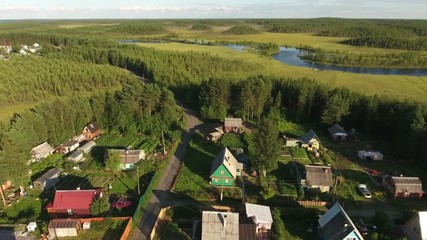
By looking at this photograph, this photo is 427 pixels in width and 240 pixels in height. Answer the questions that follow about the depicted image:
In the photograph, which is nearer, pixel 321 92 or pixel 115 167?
pixel 115 167

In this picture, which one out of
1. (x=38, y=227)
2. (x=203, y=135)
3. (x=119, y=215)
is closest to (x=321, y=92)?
(x=203, y=135)

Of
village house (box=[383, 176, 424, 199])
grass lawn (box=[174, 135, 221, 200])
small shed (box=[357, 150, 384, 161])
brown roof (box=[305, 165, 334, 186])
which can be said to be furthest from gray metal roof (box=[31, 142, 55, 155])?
village house (box=[383, 176, 424, 199])

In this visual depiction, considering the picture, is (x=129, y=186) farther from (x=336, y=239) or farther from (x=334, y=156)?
(x=334, y=156)

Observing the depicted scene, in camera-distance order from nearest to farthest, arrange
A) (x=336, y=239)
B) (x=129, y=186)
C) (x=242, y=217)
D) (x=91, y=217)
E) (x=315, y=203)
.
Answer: (x=336, y=239)
(x=242, y=217)
(x=91, y=217)
(x=315, y=203)
(x=129, y=186)

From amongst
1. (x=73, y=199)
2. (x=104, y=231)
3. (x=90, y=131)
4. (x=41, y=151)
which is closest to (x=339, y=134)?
(x=104, y=231)

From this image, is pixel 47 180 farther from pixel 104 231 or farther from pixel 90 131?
pixel 90 131

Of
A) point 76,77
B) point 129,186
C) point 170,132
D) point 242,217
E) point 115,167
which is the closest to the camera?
point 242,217
